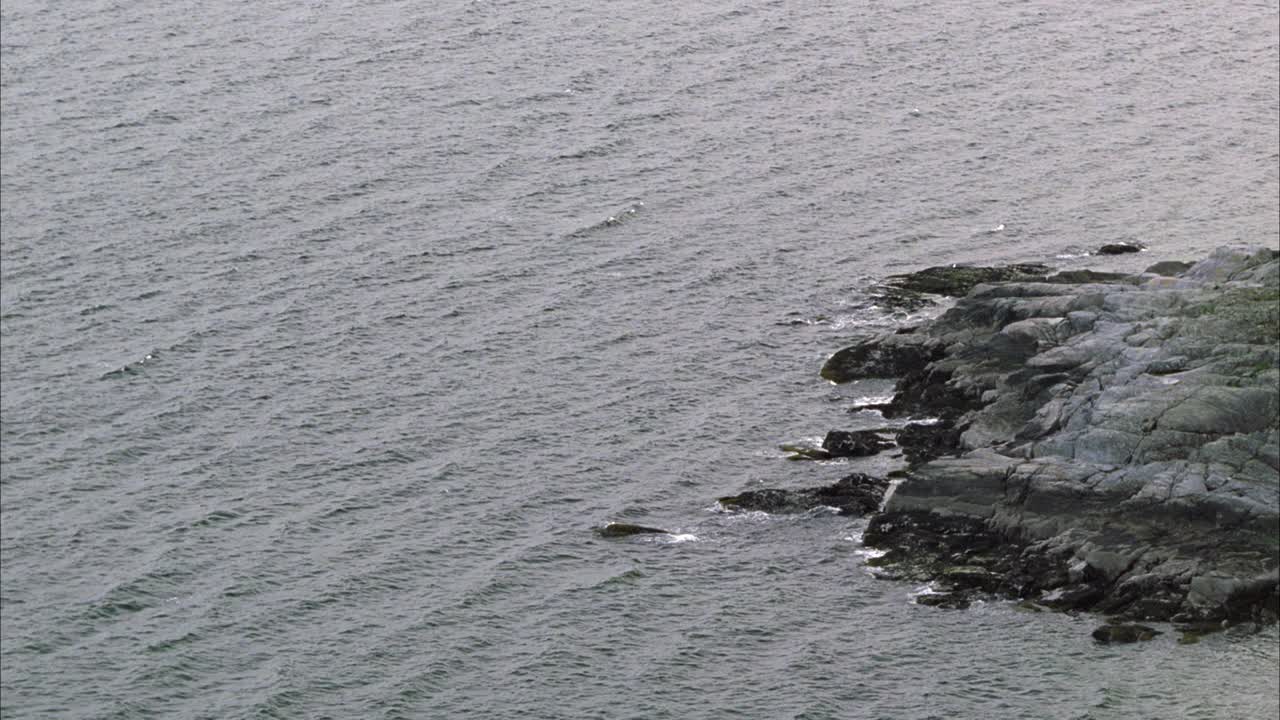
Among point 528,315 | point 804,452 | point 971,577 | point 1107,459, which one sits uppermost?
point 528,315

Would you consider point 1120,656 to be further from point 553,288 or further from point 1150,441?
point 553,288

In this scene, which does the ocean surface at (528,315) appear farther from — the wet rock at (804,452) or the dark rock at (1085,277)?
the dark rock at (1085,277)

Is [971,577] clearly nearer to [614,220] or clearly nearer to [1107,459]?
[1107,459]

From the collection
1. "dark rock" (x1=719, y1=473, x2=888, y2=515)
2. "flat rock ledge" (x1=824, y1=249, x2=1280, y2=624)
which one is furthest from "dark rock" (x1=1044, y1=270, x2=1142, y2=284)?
"dark rock" (x1=719, y1=473, x2=888, y2=515)

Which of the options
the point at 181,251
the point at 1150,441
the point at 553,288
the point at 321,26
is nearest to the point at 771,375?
the point at 553,288

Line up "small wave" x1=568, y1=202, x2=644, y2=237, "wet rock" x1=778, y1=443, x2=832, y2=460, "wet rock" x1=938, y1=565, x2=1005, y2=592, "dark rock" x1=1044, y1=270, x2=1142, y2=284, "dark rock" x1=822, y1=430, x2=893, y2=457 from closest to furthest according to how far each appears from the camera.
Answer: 1. "wet rock" x1=938, y1=565, x2=1005, y2=592
2. "dark rock" x1=822, y1=430, x2=893, y2=457
3. "wet rock" x1=778, y1=443, x2=832, y2=460
4. "dark rock" x1=1044, y1=270, x2=1142, y2=284
5. "small wave" x1=568, y1=202, x2=644, y2=237

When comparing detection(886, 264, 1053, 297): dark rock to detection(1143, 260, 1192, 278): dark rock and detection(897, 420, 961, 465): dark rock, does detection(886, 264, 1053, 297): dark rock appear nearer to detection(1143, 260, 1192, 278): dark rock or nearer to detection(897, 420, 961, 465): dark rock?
detection(1143, 260, 1192, 278): dark rock

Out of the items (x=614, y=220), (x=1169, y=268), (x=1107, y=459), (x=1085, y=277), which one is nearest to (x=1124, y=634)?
(x=1107, y=459)
